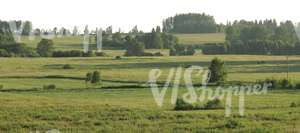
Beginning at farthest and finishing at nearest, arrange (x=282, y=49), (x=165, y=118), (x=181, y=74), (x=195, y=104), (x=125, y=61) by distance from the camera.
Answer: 1. (x=282, y=49)
2. (x=125, y=61)
3. (x=181, y=74)
4. (x=195, y=104)
5. (x=165, y=118)

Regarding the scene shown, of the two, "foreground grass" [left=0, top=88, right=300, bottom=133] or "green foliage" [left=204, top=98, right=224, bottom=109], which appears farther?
"green foliage" [left=204, top=98, right=224, bottom=109]

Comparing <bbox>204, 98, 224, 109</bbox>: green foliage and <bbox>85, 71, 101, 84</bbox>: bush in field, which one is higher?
<bbox>204, 98, 224, 109</bbox>: green foliage

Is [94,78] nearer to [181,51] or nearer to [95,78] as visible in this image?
[95,78]

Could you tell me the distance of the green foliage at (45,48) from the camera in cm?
14182

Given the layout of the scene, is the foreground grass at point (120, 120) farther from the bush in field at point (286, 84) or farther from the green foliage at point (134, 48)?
the green foliage at point (134, 48)

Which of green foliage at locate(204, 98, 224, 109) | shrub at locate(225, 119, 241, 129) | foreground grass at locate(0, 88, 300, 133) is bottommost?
green foliage at locate(204, 98, 224, 109)

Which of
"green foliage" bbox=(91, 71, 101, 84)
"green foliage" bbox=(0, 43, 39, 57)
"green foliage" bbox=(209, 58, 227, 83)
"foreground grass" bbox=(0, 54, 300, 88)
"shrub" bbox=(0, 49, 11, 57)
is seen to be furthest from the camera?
"green foliage" bbox=(0, 43, 39, 57)

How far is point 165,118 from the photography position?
28453 millimetres

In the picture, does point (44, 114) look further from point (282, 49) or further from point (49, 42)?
point (282, 49)

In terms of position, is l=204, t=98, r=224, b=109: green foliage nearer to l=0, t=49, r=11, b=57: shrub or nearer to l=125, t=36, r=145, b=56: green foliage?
l=0, t=49, r=11, b=57: shrub

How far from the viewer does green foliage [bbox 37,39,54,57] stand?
465 ft

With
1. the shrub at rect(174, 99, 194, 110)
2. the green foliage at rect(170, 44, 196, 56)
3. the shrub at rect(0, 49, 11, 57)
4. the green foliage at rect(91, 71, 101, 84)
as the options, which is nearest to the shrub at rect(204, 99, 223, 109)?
the shrub at rect(174, 99, 194, 110)

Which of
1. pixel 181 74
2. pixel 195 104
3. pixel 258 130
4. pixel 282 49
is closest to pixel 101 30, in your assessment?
pixel 282 49

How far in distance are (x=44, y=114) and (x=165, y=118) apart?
6006mm
